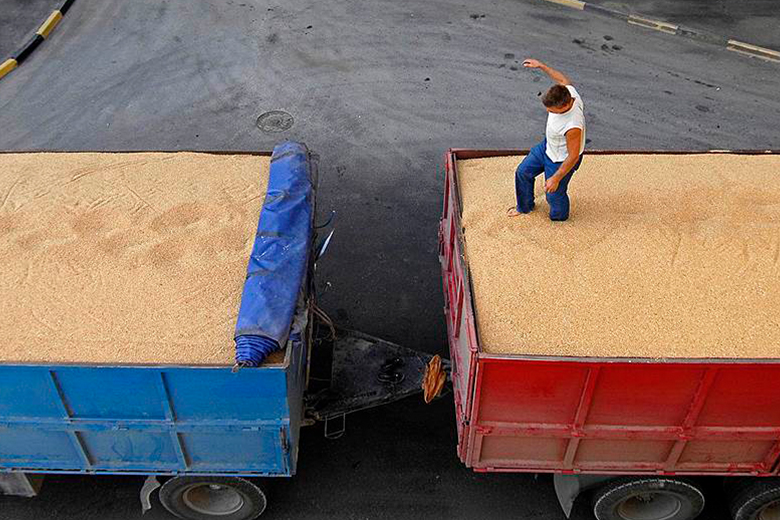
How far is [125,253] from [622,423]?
4.20 metres

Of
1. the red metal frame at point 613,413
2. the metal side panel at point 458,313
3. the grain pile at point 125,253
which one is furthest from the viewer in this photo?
the grain pile at point 125,253

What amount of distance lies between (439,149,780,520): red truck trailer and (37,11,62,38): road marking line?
11.4 m

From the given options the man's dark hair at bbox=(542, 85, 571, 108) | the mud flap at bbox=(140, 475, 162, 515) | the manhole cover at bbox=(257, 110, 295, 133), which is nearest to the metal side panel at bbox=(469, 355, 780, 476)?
the man's dark hair at bbox=(542, 85, 571, 108)

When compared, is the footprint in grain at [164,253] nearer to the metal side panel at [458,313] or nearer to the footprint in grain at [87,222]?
the footprint in grain at [87,222]

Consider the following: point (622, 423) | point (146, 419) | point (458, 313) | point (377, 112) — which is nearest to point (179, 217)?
point (146, 419)

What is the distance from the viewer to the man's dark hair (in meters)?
5.57

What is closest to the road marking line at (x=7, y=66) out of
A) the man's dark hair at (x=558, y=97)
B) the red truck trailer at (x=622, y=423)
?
→ the red truck trailer at (x=622, y=423)

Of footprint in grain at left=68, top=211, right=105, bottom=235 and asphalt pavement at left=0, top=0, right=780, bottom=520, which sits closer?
footprint in grain at left=68, top=211, right=105, bottom=235

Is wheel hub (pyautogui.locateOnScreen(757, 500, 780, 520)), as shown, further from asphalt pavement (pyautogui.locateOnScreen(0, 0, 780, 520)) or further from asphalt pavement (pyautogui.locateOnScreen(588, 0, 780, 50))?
asphalt pavement (pyautogui.locateOnScreen(588, 0, 780, 50))

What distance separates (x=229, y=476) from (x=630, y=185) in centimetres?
449

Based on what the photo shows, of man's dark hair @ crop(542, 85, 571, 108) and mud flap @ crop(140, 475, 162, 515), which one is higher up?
man's dark hair @ crop(542, 85, 571, 108)

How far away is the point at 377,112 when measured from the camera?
456 inches

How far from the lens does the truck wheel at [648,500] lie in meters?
5.55

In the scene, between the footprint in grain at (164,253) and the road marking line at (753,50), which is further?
the road marking line at (753,50)
